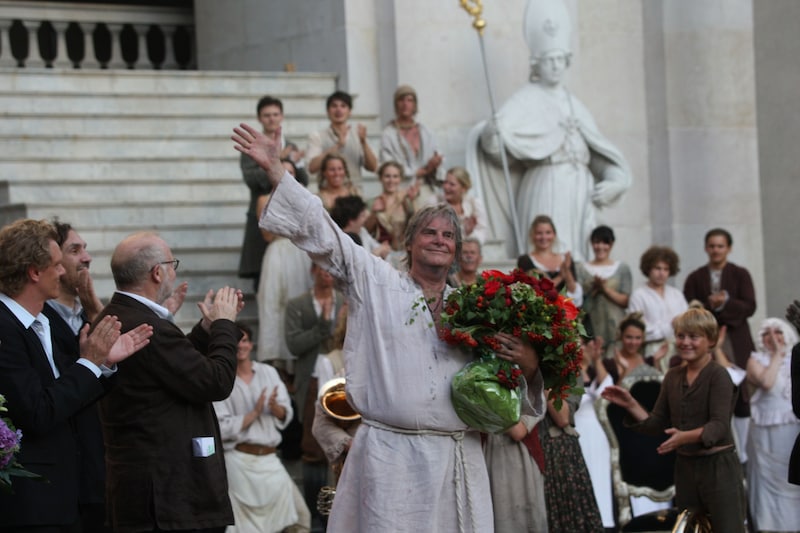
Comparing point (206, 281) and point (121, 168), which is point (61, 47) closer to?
point (121, 168)

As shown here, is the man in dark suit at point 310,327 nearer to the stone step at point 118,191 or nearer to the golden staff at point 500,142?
the stone step at point 118,191

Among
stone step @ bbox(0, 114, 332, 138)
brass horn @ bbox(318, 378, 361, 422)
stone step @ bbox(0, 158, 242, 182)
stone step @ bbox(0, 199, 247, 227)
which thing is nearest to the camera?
brass horn @ bbox(318, 378, 361, 422)

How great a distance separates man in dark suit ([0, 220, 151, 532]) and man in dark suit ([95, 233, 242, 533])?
20 cm

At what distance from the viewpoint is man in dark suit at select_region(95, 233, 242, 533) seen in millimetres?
6215

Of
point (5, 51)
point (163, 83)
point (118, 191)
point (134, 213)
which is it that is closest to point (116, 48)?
point (5, 51)

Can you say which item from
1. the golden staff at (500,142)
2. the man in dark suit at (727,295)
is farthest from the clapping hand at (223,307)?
the golden staff at (500,142)

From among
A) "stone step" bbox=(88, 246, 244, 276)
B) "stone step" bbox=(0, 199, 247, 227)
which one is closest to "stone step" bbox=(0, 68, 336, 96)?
"stone step" bbox=(0, 199, 247, 227)

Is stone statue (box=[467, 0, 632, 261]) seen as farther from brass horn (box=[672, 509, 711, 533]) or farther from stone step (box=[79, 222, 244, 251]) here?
brass horn (box=[672, 509, 711, 533])

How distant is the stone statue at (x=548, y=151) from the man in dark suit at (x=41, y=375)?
838cm

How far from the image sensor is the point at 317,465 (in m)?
9.99

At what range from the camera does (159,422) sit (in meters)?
6.25

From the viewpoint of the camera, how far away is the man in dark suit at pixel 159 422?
621 cm

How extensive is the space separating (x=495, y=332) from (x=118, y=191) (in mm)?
7024

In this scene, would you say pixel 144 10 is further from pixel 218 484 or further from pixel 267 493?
pixel 218 484
